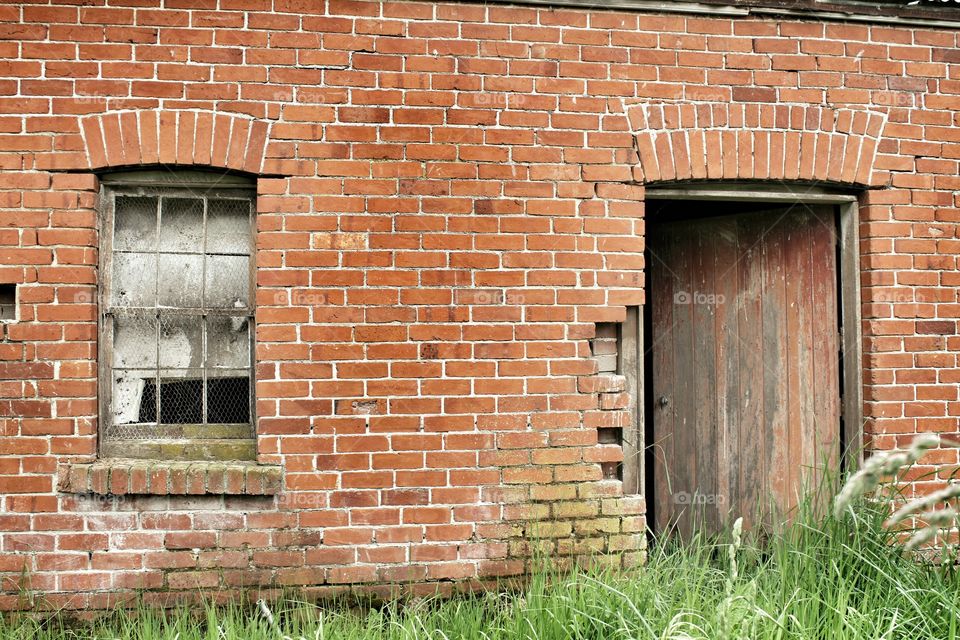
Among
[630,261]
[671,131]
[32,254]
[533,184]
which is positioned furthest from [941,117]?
[32,254]

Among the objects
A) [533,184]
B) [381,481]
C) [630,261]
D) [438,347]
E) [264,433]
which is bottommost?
[381,481]

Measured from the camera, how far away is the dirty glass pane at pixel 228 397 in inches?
144

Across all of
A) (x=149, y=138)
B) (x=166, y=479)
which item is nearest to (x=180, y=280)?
(x=149, y=138)

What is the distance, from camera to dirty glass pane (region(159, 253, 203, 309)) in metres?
3.64

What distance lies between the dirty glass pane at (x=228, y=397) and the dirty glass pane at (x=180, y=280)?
0.41m

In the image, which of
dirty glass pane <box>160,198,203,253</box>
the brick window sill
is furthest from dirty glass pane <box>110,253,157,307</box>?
the brick window sill

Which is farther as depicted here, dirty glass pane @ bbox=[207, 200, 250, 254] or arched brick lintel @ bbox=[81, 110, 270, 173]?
dirty glass pane @ bbox=[207, 200, 250, 254]

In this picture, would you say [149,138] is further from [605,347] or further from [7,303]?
[605,347]

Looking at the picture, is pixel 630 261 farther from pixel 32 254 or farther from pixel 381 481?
pixel 32 254

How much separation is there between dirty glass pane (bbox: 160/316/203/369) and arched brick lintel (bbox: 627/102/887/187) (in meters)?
2.48

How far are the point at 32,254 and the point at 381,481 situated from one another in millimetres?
2057

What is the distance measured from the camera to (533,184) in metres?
3.63

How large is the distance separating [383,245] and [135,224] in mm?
1323

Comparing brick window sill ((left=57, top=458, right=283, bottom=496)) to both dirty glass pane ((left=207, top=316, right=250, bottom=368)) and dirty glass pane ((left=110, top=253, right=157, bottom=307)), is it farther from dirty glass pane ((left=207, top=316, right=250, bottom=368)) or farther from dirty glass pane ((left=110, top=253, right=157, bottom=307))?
dirty glass pane ((left=110, top=253, right=157, bottom=307))
